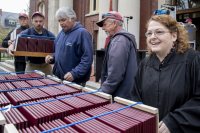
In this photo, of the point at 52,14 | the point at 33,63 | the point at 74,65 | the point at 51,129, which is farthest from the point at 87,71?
the point at 52,14

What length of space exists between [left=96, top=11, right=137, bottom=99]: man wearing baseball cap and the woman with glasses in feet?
1.99

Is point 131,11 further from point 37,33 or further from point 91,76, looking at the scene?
point 37,33

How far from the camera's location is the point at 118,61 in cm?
308

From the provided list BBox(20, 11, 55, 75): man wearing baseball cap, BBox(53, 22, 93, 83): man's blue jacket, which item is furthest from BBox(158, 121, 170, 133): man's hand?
BBox(20, 11, 55, 75): man wearing baseball cap

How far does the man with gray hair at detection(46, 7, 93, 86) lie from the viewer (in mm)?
3807

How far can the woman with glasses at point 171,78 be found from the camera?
2043 mm

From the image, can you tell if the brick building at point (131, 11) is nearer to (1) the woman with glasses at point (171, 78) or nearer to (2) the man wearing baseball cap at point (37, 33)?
(2) the man wearing baseball cap at point (37, 33)

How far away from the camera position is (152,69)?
2.38m

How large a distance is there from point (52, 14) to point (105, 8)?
25.4ft

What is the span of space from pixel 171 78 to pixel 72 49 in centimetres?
196

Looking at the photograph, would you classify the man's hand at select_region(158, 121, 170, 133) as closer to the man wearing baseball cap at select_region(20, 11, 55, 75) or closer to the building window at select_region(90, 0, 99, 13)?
the man wearing baseball cap at select_region(20, 11, 55, 75)

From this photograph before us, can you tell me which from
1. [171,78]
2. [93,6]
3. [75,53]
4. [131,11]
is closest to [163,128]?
[171,78]

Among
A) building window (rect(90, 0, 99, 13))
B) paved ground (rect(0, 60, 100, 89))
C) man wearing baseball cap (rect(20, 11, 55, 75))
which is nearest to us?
man wearing baseball cap (rect(20, 11, 55, 75))

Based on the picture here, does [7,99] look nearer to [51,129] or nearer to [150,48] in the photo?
[51,129]
